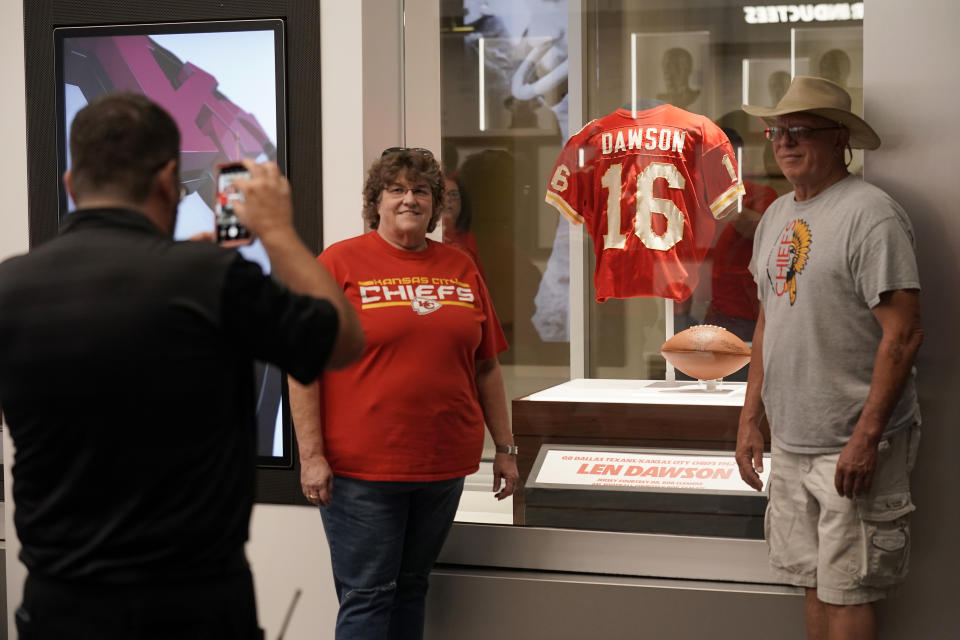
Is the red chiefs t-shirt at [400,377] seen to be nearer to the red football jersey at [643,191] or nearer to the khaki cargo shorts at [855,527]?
the khaki cargo shorts at [855,527]

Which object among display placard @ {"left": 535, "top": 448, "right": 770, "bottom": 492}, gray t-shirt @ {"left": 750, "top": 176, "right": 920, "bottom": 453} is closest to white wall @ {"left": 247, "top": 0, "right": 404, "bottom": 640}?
display placard @ {"left": 535, "top": 448, "right": 770, "bottom": 492}

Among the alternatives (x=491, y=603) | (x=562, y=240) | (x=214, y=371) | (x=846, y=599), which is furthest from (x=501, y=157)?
(x=214, y=371)

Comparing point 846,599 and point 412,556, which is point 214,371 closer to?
point 412,556

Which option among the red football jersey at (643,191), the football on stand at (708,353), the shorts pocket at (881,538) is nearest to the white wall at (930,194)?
the shorts pocket at (881,538)

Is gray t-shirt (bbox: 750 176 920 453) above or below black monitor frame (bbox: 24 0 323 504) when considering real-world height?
below

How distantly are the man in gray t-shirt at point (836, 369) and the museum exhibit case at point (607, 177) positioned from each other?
0.73 meters

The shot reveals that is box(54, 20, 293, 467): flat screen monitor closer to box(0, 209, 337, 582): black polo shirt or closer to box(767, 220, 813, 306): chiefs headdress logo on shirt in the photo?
box(767, 220, 813, 306): chiefs headdress logo on shirt

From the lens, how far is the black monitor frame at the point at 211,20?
3088 mm

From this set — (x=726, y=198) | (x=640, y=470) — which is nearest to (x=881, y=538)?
(x=640, y=470)

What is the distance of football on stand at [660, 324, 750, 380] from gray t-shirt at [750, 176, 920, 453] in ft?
2.64

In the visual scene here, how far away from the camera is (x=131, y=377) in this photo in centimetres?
134

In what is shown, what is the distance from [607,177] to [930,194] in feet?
4.66

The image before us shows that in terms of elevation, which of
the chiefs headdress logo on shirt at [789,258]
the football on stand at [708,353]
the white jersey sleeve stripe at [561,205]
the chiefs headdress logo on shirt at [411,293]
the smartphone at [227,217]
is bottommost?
the football on stand at [708,353]

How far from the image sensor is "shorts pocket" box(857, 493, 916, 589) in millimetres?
2396
